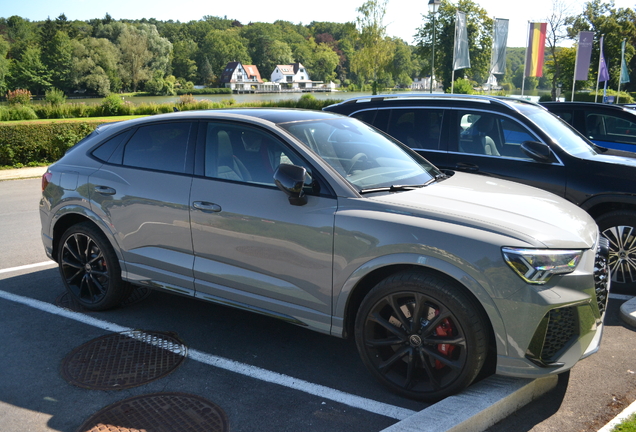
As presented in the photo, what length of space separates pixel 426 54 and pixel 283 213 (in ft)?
215

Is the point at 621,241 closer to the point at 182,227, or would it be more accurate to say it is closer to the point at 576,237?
the point at 576,237

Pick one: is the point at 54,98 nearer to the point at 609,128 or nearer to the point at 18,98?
the point at 18,98

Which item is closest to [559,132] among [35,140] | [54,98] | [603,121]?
[603,121]

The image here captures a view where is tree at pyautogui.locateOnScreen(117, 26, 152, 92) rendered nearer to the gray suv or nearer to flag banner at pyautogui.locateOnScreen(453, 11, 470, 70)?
flag banner at pyautogui.locateOnScreen(453, 11, 470, 70)

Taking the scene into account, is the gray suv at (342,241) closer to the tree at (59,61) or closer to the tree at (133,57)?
the tree at (59,61)

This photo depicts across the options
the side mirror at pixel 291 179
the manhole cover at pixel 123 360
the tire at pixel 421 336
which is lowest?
the manhole cover at pixel 123 360

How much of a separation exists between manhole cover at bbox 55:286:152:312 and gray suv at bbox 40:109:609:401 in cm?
19

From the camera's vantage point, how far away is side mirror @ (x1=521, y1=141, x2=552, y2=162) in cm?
561

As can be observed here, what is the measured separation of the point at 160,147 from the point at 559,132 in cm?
434

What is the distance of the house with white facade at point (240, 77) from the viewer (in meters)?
134

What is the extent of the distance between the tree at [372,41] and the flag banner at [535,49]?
3913 centimetres

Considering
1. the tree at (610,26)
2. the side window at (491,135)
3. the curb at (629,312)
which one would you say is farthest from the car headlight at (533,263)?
the tree at (610,26)

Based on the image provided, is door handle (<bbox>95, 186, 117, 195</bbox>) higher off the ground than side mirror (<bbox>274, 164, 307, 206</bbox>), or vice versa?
side mirror (<bbox>274, 164, 307, 206</bbox>)

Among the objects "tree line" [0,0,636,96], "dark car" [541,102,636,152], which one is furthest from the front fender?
"tree line" [0,0,636,96]
